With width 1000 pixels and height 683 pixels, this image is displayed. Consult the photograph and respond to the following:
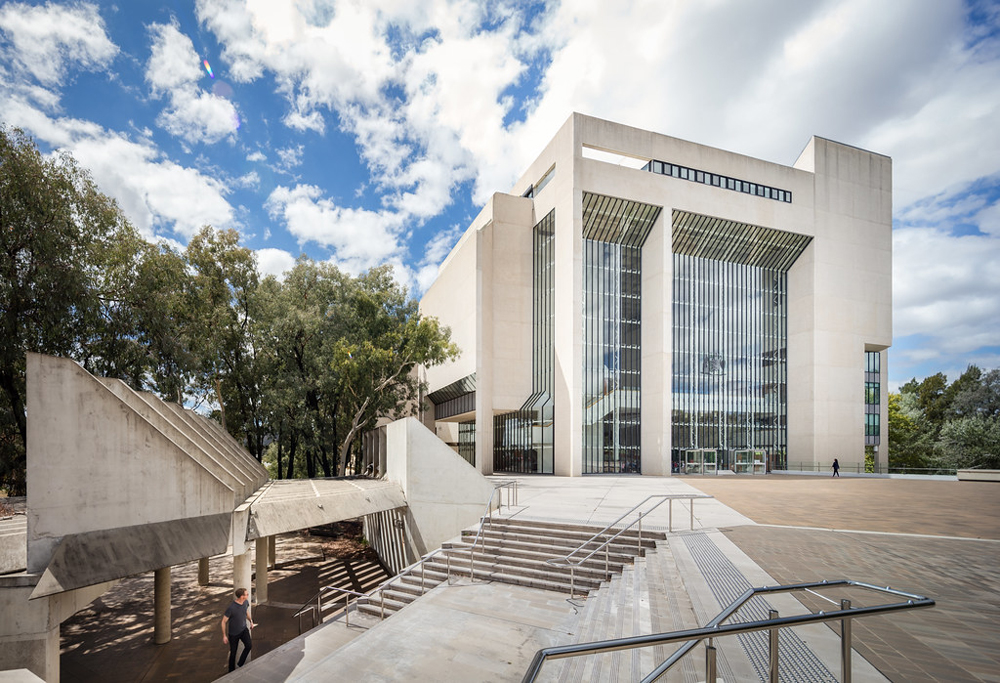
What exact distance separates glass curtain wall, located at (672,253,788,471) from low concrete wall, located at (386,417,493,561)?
2143cm

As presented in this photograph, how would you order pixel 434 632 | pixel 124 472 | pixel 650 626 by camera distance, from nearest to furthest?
pixel 650 626 < pixel 434 632 < pixel 124 472

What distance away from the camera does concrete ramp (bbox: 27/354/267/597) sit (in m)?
8.22

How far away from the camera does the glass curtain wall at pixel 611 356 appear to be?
103 feet

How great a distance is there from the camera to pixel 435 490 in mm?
15906

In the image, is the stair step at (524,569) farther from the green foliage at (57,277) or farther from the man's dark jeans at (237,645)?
the green foliage at (57,277)

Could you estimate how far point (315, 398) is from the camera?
28.9 meters

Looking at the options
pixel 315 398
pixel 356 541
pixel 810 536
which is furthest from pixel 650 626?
pixel 315 398

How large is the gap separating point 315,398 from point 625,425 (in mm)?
19425

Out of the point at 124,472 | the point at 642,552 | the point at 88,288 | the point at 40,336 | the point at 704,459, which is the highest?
the point at 88,288

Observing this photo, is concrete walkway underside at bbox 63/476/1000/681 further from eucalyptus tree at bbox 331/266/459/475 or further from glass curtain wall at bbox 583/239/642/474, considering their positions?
glass curtain wall at bbox 583/239/642/474

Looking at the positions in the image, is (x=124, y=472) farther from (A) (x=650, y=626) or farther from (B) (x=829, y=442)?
(B) (x=829, y=442)

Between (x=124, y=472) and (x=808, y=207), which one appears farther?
(x=808, y=207)

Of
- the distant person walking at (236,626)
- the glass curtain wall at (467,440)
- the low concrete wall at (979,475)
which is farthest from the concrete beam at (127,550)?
the low concrete wall at (979,475)

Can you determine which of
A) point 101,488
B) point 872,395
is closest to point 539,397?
point 101,488
